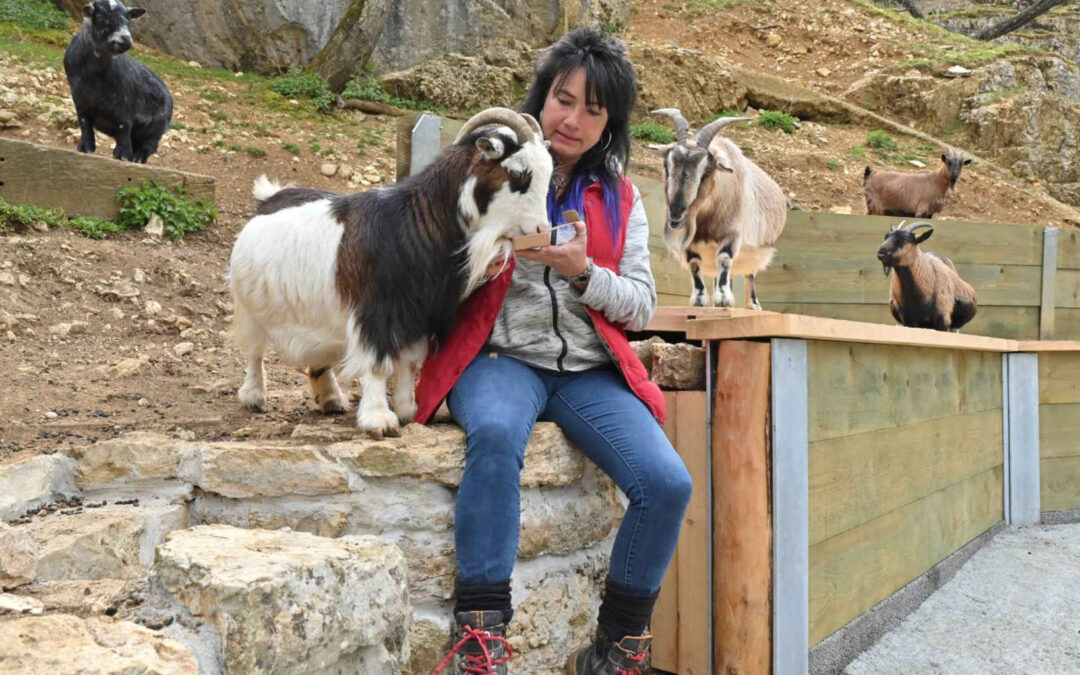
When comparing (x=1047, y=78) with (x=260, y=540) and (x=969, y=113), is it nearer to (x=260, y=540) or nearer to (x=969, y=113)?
(x=969, y=113)

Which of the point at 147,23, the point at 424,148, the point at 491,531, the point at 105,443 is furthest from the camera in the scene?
the point at 147,23

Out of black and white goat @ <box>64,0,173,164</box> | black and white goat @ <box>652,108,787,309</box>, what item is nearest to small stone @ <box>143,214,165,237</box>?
black and white goat @ <box>64,0,173,164</box>

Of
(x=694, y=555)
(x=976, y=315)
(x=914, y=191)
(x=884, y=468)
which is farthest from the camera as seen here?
(x=914, y=191)

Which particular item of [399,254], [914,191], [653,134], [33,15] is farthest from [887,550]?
[33,15]

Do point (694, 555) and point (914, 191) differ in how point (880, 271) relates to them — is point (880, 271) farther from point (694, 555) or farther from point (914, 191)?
point (694, 555)

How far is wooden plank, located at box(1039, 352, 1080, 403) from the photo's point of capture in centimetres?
453

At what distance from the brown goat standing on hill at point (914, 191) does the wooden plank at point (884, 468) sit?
120 inches

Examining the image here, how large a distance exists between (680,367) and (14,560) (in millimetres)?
1846

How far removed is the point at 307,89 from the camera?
1003 centimetres

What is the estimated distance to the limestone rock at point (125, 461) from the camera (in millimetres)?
2113

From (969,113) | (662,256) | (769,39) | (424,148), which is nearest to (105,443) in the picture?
(424,148)

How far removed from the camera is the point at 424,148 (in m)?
2.89

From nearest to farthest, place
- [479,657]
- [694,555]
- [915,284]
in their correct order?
[479,657]
[694,555]
[915,284]

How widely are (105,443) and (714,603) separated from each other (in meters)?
1.79
